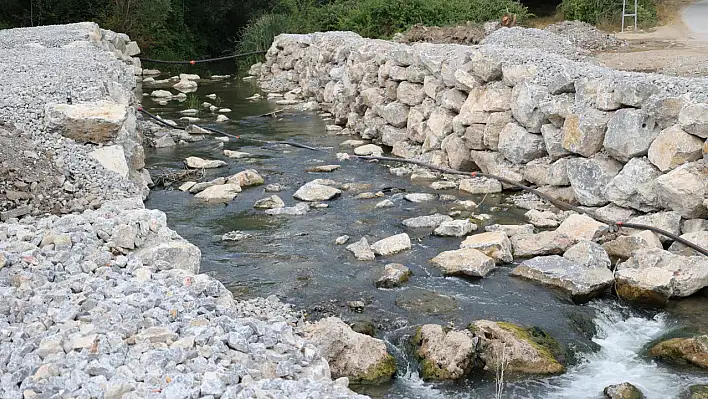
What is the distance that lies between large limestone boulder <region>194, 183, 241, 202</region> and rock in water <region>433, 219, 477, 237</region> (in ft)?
10.9

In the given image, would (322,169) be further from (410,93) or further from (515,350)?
(515,350)

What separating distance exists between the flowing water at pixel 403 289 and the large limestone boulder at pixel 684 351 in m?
0.16

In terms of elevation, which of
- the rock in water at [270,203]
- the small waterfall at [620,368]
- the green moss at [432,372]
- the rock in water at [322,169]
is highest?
the rock in water at [270,203]

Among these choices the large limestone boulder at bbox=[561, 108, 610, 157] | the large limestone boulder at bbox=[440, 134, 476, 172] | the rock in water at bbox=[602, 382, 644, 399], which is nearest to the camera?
the rock in water at bbox=[602, 382, 644, 399]

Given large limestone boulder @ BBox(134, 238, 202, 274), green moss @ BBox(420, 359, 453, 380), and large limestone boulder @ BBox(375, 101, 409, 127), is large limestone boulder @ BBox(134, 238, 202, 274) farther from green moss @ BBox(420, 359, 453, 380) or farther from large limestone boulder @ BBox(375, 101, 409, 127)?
large limestone boulder @ BBox(375, 101, 409, 127)

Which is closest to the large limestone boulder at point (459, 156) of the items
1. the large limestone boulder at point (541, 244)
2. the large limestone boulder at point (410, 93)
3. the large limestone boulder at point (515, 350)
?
the large limestone boulder at point (410, 93)

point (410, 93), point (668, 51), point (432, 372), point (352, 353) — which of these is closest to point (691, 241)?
point (432, 372)

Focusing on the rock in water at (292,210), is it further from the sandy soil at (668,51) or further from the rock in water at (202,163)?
the sandy soil at (668,51)

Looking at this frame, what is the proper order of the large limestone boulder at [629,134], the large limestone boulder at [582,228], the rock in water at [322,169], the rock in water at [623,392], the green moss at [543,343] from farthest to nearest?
the rock in water at [322,169], the large limestone boulder at [629,134], the large limestone boulder at [582,228], the green moss at [543,343], the rock in water at [623,392]

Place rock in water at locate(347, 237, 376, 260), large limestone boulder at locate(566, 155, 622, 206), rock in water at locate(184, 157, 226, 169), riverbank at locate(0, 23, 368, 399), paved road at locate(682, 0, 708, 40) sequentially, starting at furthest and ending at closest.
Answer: paved road at locate(682, 0, 708, 40) → rock in water at locate(184, 157, 226, 169) → large limestone boulder at locate(566, 155, 622, 206) → rock in water at locate(347, 237, 376, 260) → riverbank at locate(0, 23, 368, 399)

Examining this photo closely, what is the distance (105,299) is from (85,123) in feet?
14.4

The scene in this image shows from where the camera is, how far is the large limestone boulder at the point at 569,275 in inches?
299

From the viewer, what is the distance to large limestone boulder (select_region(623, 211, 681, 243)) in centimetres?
873

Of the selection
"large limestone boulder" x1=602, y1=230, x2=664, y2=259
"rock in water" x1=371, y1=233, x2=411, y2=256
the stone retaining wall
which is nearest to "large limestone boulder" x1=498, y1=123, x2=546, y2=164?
the stone retaining wall
